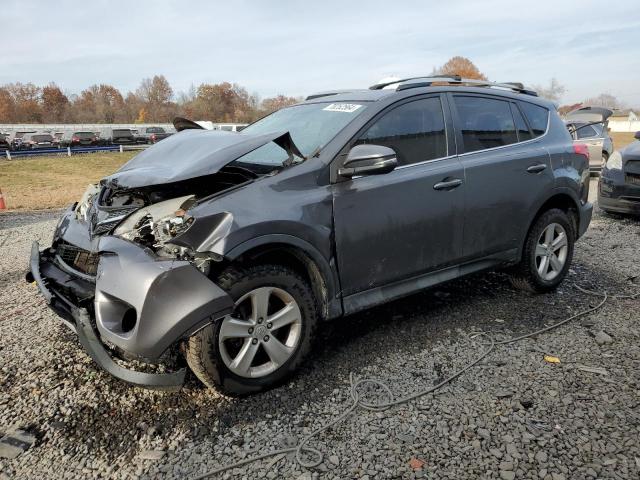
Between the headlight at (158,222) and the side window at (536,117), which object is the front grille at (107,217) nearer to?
the headlight at (158,222)

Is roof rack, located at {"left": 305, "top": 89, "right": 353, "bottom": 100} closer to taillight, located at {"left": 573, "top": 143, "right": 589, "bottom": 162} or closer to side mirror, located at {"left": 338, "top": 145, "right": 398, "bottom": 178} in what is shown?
side mirror, located at {"left": 338, "top": 145, "right": 398, "bottom": 178}

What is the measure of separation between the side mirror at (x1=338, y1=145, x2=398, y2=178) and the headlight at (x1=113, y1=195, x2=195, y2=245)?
98 centimetres

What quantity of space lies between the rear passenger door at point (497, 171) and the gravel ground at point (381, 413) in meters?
0.70

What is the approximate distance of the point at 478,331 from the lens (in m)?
3.72

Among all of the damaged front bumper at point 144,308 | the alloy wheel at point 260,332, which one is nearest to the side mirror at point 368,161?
the alloy wheel at point 260,332

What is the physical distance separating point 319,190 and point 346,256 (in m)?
0.46

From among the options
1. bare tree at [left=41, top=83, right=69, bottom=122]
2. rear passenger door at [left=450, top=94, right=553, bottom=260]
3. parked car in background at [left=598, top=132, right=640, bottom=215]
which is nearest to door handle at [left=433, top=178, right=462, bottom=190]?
rear passenger door at [left=450, top=94, right=553, bottom=260]

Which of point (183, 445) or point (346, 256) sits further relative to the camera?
point (346, 256)

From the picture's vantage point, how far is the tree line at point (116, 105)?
265 feet

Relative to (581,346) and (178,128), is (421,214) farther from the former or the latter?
(178,128)

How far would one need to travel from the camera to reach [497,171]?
3.85m

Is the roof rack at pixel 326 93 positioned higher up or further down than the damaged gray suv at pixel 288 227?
higher up

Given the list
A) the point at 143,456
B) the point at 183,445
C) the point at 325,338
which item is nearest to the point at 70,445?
the point at 143,456

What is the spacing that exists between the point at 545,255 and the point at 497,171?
3.55ft
